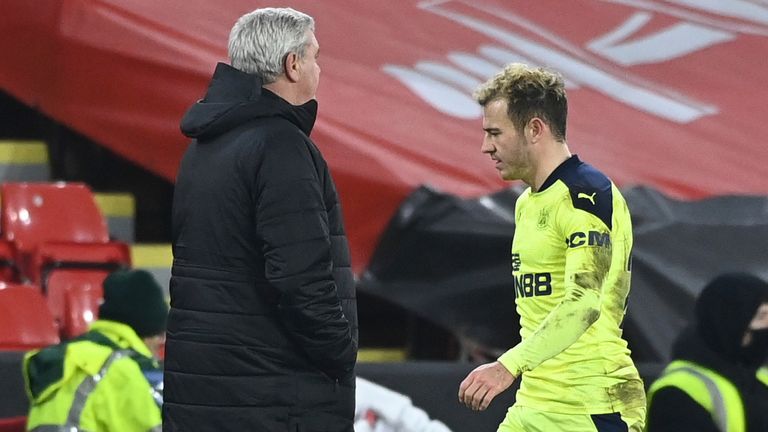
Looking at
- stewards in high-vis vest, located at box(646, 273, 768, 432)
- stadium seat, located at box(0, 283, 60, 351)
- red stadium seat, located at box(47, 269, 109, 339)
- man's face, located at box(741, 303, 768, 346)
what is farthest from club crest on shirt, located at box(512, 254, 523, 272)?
red stadium seat, located at box(47, 269, 109, 339)

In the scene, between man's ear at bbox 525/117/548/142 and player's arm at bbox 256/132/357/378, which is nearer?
player's arm at bbox 256/132/357/378

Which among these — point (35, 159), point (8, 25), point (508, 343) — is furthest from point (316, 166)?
point (35, 159)

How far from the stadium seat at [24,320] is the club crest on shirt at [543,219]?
3019mm

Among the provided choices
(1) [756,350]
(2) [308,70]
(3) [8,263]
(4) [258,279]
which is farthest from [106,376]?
(3) [8,263]

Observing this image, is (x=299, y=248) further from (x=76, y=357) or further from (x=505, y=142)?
(x=76, y=357)

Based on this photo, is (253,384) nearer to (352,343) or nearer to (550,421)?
(352,343)

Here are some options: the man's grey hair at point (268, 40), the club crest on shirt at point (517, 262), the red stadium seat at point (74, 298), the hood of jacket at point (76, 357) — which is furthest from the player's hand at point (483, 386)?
the red stadium seat at point (74, 298)

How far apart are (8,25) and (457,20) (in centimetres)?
235

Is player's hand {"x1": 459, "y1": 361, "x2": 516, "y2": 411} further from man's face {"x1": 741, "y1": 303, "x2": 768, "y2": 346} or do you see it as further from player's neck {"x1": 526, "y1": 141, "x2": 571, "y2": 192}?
man's face {"x1": 741, "y1": 303, "x2": 768, "y2": 346}

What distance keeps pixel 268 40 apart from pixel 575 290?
2.81 ft

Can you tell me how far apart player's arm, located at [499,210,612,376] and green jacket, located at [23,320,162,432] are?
52.8 inches

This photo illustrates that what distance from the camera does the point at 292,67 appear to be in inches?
137

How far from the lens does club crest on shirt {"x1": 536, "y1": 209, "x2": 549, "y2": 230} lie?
12.2 feet

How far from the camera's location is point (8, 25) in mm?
8047
